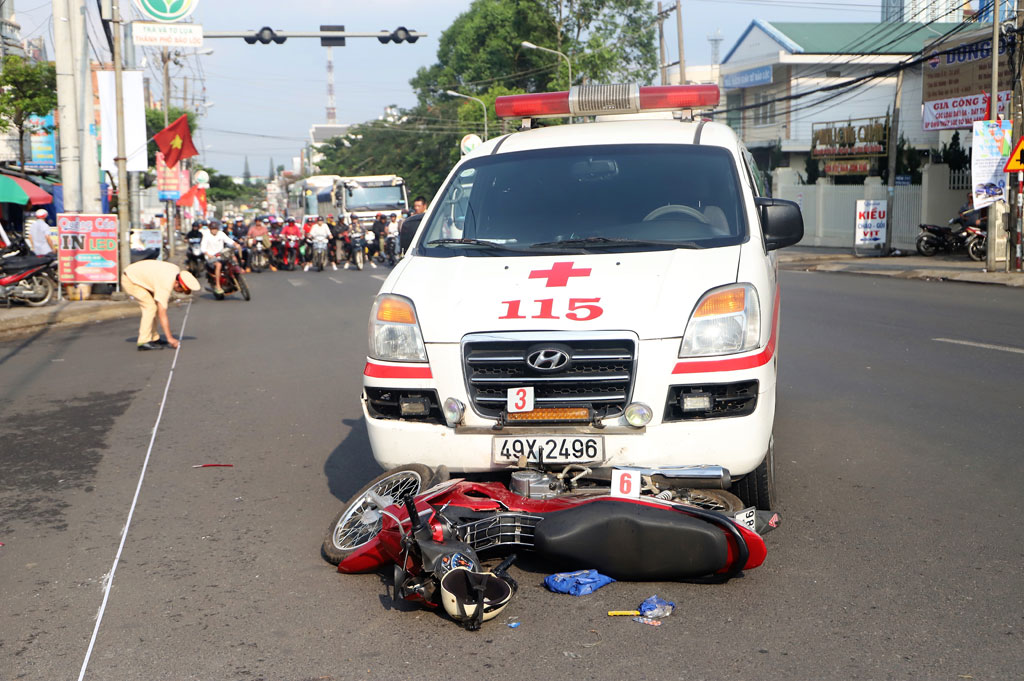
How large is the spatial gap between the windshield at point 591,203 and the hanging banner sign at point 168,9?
1574 centimetres

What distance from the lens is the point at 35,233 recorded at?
24812 millimetres

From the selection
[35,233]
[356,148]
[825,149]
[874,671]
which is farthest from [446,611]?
[356,148]

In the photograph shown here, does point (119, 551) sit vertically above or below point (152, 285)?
below

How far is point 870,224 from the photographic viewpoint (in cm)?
3006

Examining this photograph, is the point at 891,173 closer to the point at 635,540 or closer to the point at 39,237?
the point at 39,237

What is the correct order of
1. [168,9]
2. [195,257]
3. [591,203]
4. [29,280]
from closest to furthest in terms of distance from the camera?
1. [591,203]
2. [29,280]
3. [168,9]
4. [195,257]

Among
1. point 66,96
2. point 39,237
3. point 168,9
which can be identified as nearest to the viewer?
point 66,96

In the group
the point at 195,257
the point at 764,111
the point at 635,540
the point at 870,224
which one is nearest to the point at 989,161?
the point at 870,224

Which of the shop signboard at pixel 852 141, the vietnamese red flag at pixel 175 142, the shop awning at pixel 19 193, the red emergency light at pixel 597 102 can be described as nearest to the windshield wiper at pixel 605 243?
the red emergency light at pixel 597 102

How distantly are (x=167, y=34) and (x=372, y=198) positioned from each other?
20066mm

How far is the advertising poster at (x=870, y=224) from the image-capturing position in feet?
97.7

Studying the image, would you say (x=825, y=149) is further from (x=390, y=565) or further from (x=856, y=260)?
(x=390, y=565)

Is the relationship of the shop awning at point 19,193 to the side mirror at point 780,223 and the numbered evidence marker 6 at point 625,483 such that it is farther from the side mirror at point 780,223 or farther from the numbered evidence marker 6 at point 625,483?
the numbered evidence marker 6 at point 625,483

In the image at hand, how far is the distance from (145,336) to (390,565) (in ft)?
31.3
